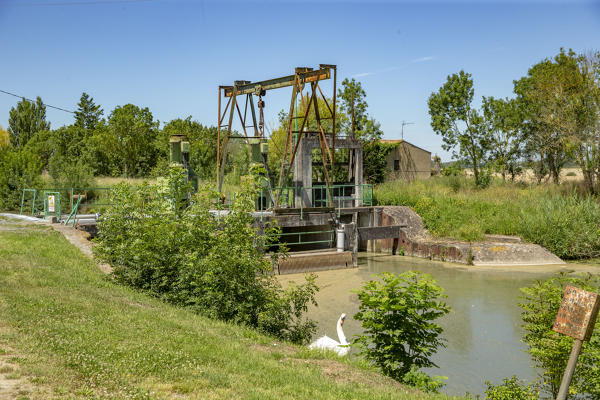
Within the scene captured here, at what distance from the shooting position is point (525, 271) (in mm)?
20016

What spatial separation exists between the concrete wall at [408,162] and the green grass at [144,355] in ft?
105

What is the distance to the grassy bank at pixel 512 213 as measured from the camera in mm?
22328

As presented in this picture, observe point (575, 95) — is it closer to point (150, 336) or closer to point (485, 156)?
point (485, 156)

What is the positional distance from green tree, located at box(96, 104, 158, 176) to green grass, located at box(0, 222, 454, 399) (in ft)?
109

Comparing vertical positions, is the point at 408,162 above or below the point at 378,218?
above

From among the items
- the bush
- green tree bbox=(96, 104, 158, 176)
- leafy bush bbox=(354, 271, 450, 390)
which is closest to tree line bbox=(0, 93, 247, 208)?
green tree bbox=(96, 104, 158, 176)

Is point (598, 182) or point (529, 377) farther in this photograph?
point (598, 182)

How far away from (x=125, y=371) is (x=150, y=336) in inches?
55.4

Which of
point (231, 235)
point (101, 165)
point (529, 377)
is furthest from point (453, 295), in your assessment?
point (101, 165)

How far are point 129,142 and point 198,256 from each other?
34.9 meters

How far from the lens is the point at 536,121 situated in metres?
32.5

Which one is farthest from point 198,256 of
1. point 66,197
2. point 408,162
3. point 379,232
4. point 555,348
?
point 408,162

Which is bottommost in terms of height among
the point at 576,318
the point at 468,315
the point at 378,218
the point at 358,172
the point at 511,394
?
the point at 468,315

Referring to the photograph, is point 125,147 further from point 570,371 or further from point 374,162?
point 570,371
